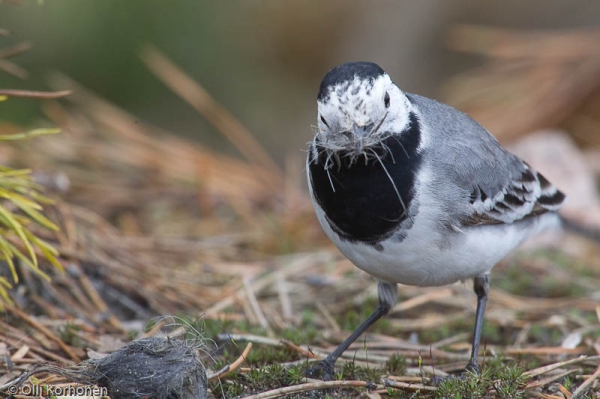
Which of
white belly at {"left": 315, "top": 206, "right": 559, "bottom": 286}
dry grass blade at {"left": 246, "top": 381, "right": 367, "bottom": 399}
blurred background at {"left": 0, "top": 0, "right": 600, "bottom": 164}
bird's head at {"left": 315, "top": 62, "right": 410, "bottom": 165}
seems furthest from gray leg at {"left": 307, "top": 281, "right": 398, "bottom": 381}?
blurred background at {"left": 0, "top": 0, "right": 600, "bottom": 164}

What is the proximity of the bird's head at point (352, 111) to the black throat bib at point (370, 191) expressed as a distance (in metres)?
0.09

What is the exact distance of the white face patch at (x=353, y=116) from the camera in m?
3.40

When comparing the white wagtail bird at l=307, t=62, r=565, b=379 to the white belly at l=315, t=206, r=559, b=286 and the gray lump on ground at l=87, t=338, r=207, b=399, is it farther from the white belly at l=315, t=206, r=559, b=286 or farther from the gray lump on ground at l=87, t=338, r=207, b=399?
the gray lump on ground at l=87, t=338, r=207, b=399

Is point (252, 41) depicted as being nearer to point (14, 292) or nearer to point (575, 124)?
point (575, 124)

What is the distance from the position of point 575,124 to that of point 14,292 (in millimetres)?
5955

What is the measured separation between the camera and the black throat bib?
11.8 ft

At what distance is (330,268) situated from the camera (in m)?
5.66

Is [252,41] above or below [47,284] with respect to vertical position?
above

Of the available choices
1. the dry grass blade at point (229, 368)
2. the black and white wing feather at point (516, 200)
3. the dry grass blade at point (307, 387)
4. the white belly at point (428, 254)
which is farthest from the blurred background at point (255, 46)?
the dry grass blade at point (307, 387)

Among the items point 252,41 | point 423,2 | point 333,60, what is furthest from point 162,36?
point 423,2

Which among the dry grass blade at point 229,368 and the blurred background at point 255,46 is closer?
the dry grass blade at point 229,368

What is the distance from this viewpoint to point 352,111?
11.2ft

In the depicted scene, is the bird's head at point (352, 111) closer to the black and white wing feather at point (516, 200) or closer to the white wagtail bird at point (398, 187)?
the white wagtail bird at point (398, 187)

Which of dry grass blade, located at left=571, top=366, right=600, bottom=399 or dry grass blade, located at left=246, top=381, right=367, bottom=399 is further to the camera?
dry grass blade, located at left=571, top=366, right=600, bottom=399
